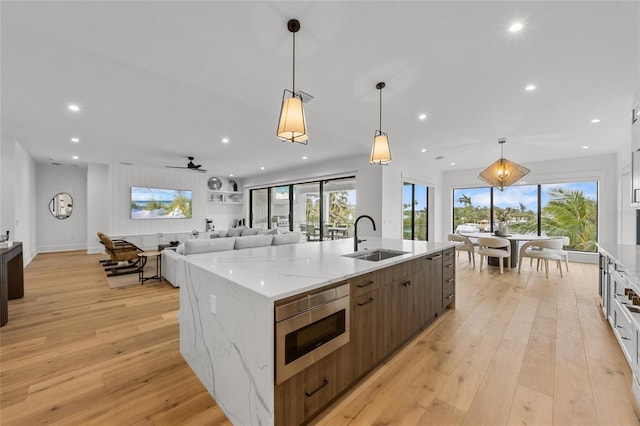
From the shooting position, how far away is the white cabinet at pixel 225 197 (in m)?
10.3

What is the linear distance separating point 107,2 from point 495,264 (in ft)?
23.4

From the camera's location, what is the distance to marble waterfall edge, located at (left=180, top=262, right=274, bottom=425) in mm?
1353

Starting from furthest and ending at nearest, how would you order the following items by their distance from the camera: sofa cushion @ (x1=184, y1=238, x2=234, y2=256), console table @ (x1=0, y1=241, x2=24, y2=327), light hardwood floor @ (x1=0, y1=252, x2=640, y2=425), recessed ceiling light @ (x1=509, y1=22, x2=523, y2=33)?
sofa cushion @ (x1=184, y1=238, x2=234, y2=256), console table @ (x1=0, y1=241, x2=24, y2=327), recessed ceiling light @ (x1=509, y1=22, x2=523, y2=33), light hardwood floor @ (x1=0, y1=252, x2=640, y2=425)

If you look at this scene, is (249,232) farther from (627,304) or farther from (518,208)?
(518,208)

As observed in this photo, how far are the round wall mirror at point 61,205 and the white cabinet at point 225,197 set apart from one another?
13.2 feet

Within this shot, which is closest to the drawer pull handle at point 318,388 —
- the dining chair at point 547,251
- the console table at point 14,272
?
the console table at point 14,272

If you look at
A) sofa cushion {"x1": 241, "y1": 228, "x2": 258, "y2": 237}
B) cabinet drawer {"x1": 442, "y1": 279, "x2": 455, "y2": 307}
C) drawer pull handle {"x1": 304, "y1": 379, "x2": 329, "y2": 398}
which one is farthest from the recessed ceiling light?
sofa cushion {"x1": 241, "y1": 228, "x2": 258, "y2": 237}

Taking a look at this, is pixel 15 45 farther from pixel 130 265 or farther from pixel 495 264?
pixel 495 264

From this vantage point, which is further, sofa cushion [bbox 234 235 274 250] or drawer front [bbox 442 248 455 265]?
sofa cushion [bbox 234 235 274 250]

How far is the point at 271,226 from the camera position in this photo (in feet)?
32.5

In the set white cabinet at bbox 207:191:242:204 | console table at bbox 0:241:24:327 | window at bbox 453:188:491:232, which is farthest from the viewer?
white cabinet at bbox 207:191:242:204

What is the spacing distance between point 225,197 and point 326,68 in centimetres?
900

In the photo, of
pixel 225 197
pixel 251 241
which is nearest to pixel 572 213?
pixel 251 241

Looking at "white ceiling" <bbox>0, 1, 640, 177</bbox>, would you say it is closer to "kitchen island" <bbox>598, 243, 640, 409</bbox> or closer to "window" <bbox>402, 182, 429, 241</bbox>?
"kitchen island" <bbox>598, 243, 640, 409</bbox>
